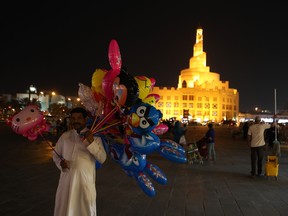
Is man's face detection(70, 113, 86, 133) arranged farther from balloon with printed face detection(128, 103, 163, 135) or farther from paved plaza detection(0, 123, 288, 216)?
balloon with printed face detection(128, 103, 163, 135)

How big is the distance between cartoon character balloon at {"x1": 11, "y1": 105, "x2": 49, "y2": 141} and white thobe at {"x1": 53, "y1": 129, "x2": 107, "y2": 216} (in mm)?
387

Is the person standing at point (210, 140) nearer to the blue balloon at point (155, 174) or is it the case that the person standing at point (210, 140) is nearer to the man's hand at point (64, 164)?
the blue balloon at point (155, 174)

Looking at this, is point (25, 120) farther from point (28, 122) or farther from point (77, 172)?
point (77, 172)

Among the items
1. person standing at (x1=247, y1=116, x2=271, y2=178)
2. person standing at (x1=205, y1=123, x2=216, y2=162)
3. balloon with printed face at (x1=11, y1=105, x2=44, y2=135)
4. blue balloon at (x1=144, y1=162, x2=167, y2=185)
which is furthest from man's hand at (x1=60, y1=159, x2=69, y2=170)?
person standing at (x1=205, y1=123, x2=216, y2=162)

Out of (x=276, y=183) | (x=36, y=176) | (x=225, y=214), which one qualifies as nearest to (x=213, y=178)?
(x=276, y=183)

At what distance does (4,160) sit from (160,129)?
933 centimetres

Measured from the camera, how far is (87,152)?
3.83 metres

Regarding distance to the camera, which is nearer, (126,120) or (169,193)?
(126,120)

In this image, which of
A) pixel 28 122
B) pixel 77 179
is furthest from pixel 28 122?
pixel 77 179

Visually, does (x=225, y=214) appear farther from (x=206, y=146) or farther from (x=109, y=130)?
(x=206, y=146)

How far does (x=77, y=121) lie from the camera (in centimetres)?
400

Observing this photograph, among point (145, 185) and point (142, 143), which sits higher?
point (142, 143)

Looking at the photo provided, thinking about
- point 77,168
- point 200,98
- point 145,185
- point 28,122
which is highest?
point 200,98

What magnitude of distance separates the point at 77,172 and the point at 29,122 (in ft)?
2.67
